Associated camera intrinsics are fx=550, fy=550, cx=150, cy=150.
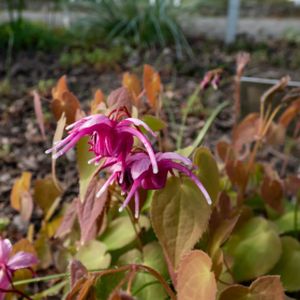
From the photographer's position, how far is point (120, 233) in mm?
884

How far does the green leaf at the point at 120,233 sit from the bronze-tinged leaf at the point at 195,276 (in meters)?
0.29

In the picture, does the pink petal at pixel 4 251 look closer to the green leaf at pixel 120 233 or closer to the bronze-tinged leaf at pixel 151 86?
the green leaf at pixel 120 233

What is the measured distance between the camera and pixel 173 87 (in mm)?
2584

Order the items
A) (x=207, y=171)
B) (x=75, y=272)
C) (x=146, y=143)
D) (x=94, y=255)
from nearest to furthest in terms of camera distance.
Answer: (x=146, y=143)
(x=75, y=272)
(x=207, y=171)
(x=94, y=255)

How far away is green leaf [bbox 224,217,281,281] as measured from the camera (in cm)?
81

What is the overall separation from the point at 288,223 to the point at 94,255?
0.37m

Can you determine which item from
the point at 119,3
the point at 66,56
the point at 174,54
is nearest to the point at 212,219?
the point at 66,56

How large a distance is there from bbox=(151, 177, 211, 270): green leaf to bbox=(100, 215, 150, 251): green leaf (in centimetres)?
25

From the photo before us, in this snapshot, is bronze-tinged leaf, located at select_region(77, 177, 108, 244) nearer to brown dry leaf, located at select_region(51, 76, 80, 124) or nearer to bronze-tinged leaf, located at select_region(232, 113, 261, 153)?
brown dry leaf, located at select_region(51, 76, 80, 124)

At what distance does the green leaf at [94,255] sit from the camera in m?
0.81

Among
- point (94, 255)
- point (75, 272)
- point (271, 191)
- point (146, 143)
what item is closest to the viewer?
point (146, 143)

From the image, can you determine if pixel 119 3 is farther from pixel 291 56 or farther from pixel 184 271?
pixel 184 271

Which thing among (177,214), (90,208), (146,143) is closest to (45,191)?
(90,208)

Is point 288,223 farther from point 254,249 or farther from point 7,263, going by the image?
point 7,263
